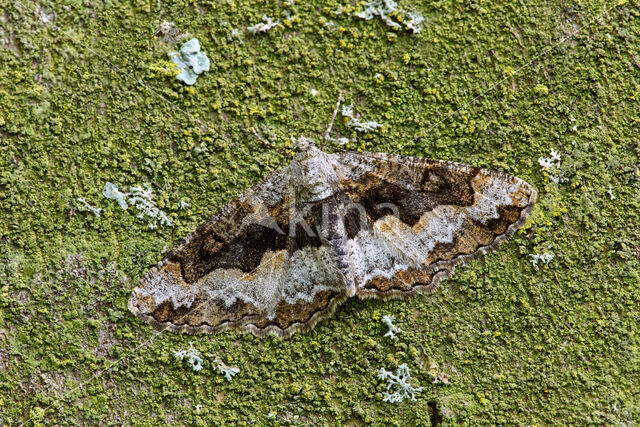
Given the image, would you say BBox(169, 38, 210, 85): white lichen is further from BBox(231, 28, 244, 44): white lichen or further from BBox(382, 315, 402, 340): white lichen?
BBox(382, 315, 402, 340): white lichen

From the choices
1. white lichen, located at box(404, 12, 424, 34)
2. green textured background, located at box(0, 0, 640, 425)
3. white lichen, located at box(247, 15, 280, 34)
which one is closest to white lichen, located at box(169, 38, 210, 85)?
green textured background, located at box(0, 0, 640, 425)

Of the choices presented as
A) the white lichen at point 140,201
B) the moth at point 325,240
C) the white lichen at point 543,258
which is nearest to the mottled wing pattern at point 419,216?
the moth at point 325,240

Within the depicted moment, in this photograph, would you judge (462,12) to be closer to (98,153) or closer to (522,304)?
(522,304)

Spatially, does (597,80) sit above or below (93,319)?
above

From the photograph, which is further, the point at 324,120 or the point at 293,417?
the point at 324,120

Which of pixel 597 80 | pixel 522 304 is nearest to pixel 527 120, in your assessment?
pixel 597 80

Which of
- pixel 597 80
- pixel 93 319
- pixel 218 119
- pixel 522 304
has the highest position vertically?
pixel 597 80
